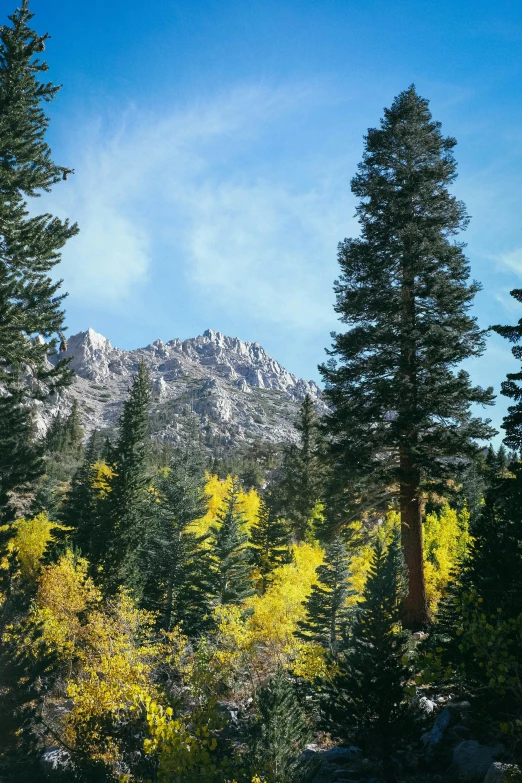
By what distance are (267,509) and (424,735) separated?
2847 cm

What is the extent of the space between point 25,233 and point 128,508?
834 inches

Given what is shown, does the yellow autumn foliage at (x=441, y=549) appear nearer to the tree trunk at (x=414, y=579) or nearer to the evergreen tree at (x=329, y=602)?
the evergreen tree at (x=329, y=602)

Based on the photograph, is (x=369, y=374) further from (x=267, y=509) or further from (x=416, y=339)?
(x=267, y=509)

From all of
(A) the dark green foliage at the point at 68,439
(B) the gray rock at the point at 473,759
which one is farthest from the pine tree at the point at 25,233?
(A) the dark green foliage at the point at 68,439

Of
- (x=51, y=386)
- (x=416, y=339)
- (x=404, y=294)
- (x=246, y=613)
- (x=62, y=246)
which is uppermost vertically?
(x=62, y=246)

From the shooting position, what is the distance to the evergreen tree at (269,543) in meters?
35.7

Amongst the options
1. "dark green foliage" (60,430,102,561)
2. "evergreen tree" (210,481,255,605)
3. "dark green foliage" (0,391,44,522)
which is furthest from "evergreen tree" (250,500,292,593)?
"dark green foliage" (0,391,44,522)

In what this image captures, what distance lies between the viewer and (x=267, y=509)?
38.1 meters

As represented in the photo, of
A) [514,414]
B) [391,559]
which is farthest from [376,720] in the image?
[514,414]

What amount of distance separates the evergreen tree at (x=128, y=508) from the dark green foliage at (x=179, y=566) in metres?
1.34

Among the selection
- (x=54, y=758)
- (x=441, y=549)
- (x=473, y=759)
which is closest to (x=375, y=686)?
(x=473, y=759)

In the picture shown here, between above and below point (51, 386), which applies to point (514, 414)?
below

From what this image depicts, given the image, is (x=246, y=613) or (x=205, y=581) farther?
(x=205, y=581)

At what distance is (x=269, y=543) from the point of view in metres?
36.6
